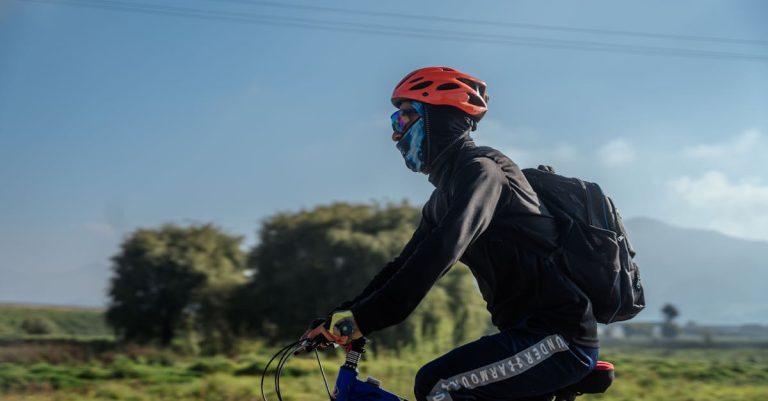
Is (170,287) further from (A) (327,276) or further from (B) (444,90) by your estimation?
(B) (444,90)

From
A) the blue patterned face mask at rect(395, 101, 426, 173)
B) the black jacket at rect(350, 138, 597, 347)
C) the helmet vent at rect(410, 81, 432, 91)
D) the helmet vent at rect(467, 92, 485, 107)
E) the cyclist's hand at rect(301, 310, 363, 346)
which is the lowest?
the cyclist's hand at rect(301, 310, 363, 346)

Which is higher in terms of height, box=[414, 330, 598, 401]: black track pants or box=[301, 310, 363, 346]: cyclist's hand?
box=[301, 310, 363, 346]: cyclist's hand

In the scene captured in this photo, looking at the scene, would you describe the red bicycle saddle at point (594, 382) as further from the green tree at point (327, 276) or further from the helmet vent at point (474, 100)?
the green tree at point (327, 276)

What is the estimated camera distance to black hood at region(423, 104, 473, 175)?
329 centimetres

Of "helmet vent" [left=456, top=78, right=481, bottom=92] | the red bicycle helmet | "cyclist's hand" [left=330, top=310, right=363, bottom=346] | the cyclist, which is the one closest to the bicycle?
the cyclist

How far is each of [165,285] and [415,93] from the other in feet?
31.5

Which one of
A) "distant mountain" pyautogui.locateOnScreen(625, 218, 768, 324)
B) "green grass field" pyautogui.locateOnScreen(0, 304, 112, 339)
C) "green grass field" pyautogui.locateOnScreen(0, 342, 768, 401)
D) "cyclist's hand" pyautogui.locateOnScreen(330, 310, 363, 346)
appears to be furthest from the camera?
"distant mountain" pyautogui.locateOnScreen(625, 218, 768, 324)

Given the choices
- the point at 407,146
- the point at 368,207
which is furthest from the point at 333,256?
the point at 407,146

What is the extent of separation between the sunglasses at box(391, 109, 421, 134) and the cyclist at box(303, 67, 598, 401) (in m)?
0.34

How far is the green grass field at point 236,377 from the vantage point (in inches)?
333

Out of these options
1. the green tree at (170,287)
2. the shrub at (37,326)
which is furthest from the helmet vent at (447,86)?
the shrub at (37,326)

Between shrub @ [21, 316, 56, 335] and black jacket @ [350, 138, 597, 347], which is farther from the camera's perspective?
shrub @ [21, 316, 56, 335]

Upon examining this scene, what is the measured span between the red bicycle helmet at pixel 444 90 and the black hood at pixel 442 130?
0.12 ft

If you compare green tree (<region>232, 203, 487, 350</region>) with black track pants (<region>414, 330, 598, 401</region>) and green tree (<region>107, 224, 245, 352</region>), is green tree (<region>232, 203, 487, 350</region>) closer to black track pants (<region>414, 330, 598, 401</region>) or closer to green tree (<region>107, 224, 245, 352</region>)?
green tree (<region>107, 224, 245, 352</region>)
